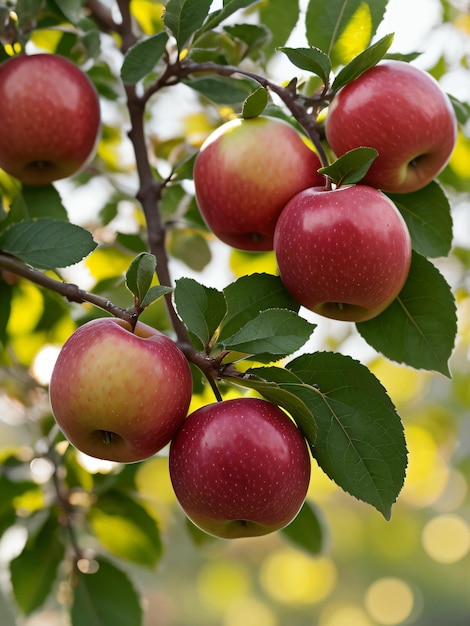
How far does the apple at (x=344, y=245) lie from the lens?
71 cm

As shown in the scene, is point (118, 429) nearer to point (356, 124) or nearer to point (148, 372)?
point (148, 372)

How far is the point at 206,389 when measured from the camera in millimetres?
1020

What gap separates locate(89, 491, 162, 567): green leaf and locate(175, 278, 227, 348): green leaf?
20.4 inches

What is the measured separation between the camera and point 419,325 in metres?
0.83

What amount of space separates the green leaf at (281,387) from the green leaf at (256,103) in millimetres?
260

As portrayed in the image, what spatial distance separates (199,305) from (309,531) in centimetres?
55

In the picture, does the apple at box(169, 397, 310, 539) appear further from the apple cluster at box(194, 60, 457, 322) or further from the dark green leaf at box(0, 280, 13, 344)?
the dark green leaf at box(0, 280, 13, 344)

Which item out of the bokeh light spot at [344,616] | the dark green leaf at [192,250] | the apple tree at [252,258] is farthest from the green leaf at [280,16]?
the bokeh light spot at [344,616]

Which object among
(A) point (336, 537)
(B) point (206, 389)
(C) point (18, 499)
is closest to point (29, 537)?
(C) point (18, 499)

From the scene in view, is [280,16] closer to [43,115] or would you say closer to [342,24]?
[342,24]

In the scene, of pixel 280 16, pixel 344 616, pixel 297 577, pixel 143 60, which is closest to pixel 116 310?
pixel 143 60

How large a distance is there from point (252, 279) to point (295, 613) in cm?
306

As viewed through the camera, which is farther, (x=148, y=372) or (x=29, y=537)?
(x=29, y=537)

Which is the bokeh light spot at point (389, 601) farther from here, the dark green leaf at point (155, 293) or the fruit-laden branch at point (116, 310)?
the dark green leaf at point (155, 293)
